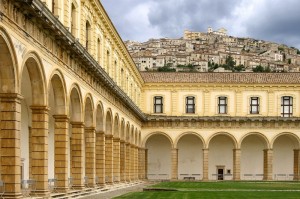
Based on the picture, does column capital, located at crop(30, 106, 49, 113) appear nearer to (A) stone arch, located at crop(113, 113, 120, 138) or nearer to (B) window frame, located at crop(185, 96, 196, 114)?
(A) stone arch, located at crop(113, 113, 120, 138)

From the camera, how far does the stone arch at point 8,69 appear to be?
17812mm

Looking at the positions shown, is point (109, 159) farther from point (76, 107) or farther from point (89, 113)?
point (76, 107)

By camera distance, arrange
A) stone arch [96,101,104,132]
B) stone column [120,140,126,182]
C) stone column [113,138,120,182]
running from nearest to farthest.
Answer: stone arch [96,101,104,132] < stone column [113,138,120,182] < stone column [120,140,126,182]

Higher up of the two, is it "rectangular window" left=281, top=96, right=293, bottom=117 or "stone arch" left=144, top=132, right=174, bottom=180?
"rectangular window" left=281, top=96, right=293, bottom=117

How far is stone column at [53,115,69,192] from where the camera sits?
25.7 metres

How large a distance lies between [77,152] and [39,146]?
728 centimetres

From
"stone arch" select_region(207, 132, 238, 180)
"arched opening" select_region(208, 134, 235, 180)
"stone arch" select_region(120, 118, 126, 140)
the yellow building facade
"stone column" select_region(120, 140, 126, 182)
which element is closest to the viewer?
the yellow building facade

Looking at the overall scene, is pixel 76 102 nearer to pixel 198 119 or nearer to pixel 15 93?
pixel 15 93

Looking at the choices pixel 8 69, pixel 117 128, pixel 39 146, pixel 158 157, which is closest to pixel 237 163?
pixel 158 157

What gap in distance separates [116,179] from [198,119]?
2093 cm

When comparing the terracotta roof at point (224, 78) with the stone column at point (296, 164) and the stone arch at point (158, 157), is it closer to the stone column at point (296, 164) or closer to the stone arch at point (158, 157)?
the stone arch at point (158, 157)

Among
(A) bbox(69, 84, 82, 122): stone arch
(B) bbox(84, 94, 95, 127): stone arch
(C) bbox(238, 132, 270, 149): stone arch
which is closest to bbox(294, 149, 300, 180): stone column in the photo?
(C) bbox(238, 132, 270, 149): stone arch

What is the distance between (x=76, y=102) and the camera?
29.4m

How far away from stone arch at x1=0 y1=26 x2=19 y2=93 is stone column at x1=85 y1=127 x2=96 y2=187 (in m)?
14.5
